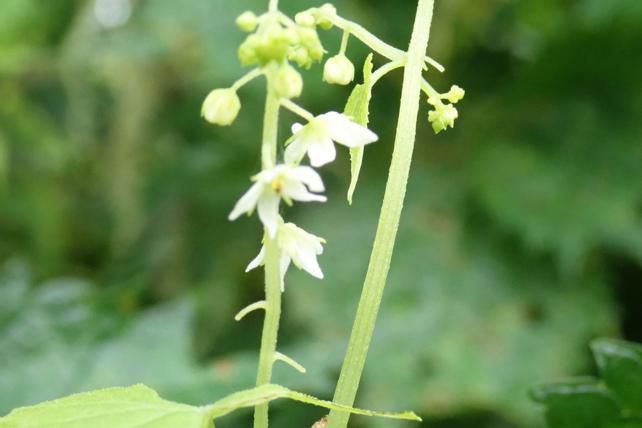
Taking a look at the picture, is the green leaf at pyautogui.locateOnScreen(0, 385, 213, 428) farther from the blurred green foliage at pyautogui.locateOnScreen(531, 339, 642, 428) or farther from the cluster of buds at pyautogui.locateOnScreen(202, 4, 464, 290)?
the blurred green foliage at pyautogui.locateOnScreen(531, 339, 642, 428)

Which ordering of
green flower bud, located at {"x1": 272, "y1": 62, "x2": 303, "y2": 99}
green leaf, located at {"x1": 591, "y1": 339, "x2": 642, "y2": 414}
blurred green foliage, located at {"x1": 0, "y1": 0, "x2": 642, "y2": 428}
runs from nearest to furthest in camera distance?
green flower bud, located at {"x1": 272, "y1": 62, "x2": 303, "y2": 99} → green leaf, located at {"x1": 591, "y1": 339, "x2": 642, "y2": 414} → blurred green foliage, located at {"x1": 0, "y1": 0, "x2": 642, "y2": 428}

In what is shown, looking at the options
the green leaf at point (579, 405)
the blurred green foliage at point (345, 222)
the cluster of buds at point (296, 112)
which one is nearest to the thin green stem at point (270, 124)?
the cluster of buds at point (296, 112)

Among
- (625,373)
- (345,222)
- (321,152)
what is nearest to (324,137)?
(321,152)

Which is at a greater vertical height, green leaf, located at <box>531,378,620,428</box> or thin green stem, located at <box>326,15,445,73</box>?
thin green stem, located at <box>326,15,445,73</box>

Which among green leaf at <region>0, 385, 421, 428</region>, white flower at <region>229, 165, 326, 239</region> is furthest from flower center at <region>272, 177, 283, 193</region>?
green leaf at <region>0, 385, 421, 428</region>

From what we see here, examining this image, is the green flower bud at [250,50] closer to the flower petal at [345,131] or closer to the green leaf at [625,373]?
the flower petal at [345,131]

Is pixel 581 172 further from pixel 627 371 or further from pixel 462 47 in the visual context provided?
pixel 627 371

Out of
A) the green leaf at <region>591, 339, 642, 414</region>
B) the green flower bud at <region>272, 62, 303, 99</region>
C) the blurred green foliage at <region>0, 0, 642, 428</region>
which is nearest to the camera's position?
the green flower bud at <region>272, 62, 303, 99</region>
